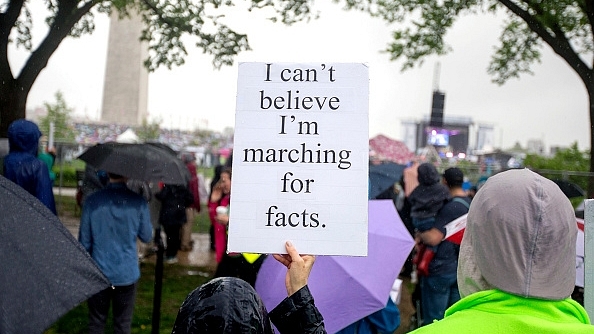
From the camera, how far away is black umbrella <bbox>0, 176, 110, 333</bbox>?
54.6 inches

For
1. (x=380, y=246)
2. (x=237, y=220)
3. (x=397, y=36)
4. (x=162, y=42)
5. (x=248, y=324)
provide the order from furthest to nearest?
(x=397, y=36) → (x=162, y=42) → (x=380, y=246) → (x=237, y=220) → (x=248, y=324)

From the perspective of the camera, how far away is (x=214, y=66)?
4.89 meters

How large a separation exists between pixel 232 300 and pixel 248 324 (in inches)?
2.6

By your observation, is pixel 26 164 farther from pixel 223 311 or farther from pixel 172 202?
pixel 223 311

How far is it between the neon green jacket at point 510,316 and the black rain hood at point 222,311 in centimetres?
40

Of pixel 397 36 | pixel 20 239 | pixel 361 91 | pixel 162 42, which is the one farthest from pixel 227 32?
pixel 20 239

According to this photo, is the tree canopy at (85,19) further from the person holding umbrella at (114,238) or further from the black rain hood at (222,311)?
the black rain hood at (222,311)

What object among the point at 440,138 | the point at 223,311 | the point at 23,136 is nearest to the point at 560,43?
the point at 440,138

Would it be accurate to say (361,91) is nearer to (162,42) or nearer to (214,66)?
(214,66)

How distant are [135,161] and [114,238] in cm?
85

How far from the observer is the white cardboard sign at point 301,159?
1851mm

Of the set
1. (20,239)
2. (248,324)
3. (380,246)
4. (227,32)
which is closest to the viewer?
(248,324)

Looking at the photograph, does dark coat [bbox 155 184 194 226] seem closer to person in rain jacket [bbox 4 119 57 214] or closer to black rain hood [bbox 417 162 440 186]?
person in rain jacket [bbox 4 119 57 214]

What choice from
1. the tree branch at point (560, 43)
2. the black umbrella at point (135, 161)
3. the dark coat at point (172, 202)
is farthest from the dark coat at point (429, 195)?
the dark coat at point (172, 202)
